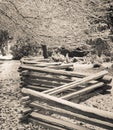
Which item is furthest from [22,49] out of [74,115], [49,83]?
[74,115]

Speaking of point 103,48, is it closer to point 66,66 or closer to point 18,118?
point 66,66

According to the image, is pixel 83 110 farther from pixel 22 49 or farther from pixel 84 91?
pixel 22 49

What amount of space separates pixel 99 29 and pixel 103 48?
4.90ft

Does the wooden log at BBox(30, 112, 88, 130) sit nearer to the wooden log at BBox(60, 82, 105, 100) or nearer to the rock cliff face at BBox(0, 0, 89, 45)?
the wooden log at BBox(60, 82, 105, 100)

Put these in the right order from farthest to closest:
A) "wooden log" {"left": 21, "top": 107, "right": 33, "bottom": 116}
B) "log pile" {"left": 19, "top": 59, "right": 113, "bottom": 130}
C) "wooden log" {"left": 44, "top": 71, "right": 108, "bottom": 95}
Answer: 1. "wooden log" {"left": 44, "top": 71, "right": 108, "bottom": 95}
2. "wooden log" {"left": 21, "top": 107, "right": 33, "bottom": 116}
3. "log pile" {"left": 19, "top": 59, "right": 113, "bottom": 130}

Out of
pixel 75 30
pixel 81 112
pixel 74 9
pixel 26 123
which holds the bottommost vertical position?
pixel 26 123

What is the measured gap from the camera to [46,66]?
11.2 meters

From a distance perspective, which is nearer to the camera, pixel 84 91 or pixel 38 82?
pixel 84 91

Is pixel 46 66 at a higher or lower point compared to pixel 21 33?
lower

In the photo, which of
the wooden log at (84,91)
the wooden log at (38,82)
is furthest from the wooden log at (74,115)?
the wooden log at (38,82)

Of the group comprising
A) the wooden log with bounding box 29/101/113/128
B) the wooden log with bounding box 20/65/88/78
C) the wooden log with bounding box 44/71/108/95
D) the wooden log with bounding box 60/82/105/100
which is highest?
the wooden log with bounding box 20/65/88/78

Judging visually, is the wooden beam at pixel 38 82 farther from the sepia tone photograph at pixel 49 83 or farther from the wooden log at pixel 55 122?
the wooden log at pixel 55 122

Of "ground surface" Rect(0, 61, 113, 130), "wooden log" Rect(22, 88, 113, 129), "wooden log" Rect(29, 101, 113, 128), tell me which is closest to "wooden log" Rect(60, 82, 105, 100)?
"ground surface" Rect(0, 61, 113, 130)

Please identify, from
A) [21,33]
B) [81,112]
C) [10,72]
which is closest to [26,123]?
[81,112]
